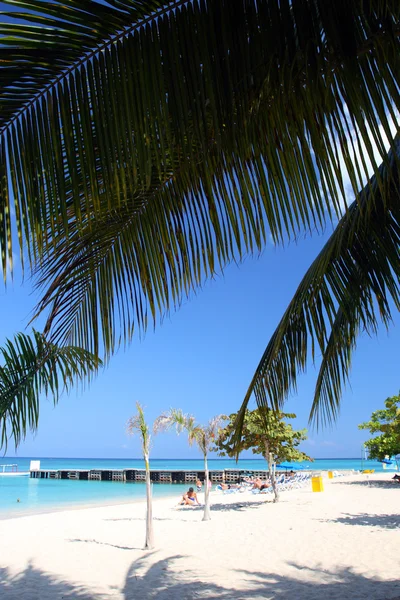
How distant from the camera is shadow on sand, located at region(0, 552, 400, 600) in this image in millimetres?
6656

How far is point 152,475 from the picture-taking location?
2073 inches

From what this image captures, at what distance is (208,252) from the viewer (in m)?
1.85

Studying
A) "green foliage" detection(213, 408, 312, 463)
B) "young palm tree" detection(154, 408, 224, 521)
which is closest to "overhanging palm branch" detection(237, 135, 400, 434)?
"young palm tree" detection(154, 408, 224, 521)

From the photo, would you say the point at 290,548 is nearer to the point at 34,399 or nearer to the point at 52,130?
the point at 34,399

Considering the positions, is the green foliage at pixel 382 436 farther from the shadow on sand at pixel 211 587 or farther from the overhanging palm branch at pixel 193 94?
the overhanging palm branch at pixel 193 94

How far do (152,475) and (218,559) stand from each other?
4605 centimetres

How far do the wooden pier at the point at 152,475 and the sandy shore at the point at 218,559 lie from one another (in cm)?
3125

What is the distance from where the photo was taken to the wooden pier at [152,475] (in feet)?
156

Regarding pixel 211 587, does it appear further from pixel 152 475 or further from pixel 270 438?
pixel 152 475

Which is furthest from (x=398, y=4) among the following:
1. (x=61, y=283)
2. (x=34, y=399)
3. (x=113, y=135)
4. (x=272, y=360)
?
(x=34, y=399)

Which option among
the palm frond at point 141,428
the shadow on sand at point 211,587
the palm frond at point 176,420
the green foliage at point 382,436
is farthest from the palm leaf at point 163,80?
the green foliage at point 382,436

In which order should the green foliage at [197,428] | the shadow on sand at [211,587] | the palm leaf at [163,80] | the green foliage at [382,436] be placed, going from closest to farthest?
the palm leaf at [163,80] → the shadow on sand at [211,587] → the green foliage at [197,428] → the green foliage at [382,436]

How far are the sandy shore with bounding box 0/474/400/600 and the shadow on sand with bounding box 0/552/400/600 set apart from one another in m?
0.02

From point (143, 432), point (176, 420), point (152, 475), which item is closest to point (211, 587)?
point (143, 432)
